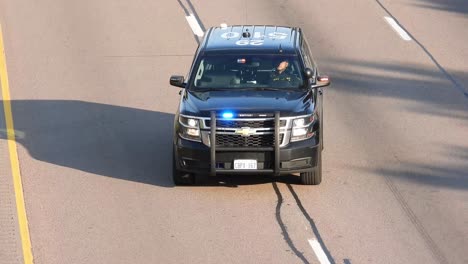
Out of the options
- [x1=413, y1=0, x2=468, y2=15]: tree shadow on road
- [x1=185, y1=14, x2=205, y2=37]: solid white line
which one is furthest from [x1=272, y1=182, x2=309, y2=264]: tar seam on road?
[x1=413, y1=0, x2=468, y2=15]: tree shadow on road

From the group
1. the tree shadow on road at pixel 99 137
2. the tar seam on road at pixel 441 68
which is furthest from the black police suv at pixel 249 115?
the tar seam on road at pixel 441 68

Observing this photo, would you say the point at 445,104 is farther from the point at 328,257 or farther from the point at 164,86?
the point at 328,257

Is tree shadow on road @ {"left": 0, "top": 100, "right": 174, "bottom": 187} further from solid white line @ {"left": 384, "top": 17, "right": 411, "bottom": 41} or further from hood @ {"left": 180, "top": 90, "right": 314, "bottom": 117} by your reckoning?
solid white line @ {"left": 384, "top": 17, "right": 411, "bottom": 41}

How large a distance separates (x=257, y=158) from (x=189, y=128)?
0.98 m

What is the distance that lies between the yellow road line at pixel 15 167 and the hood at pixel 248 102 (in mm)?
2431

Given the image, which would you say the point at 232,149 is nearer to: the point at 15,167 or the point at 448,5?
the point at 15,167

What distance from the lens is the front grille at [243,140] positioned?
1565 cm

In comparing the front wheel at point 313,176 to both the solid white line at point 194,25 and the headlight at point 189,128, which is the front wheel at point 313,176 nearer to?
the headlight at point 189,128

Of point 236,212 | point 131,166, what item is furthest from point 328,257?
point 131,166

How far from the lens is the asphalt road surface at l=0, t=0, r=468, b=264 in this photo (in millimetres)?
14094

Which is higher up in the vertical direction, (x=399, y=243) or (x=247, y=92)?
(x=247, y=92)

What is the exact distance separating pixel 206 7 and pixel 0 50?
17.1 ft

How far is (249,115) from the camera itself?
15641 millimetres

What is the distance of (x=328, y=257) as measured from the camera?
44.0 ft
